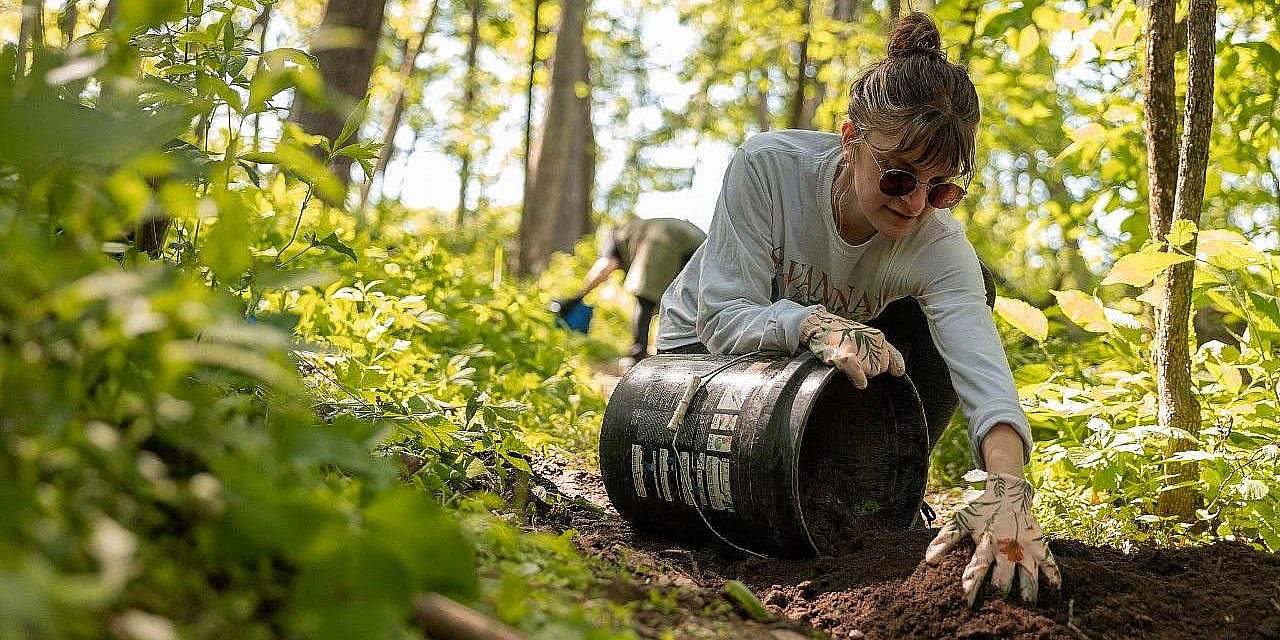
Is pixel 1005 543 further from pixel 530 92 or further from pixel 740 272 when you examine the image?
pixel 530 92

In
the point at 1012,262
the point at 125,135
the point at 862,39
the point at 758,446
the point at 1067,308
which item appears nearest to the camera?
the point at 125,135

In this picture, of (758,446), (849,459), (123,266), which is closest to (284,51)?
(123,266)

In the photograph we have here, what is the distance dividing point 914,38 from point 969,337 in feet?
2.73

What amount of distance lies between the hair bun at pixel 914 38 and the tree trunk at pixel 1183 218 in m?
0.69

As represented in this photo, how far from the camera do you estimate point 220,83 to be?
1822mm

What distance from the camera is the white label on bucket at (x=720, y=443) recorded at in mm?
2502

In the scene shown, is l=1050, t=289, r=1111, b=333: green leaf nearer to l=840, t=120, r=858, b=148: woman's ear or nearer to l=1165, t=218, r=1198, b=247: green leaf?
l=1165, t=218, r=1198, b=247: green leaf

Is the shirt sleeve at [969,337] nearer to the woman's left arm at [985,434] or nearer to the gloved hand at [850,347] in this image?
the woman's left arm at [985,434]

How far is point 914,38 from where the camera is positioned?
2.79 m

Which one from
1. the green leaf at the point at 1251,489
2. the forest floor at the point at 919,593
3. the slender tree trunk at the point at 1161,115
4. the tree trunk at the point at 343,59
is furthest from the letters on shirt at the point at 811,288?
the tree trunk at the point at 343,59

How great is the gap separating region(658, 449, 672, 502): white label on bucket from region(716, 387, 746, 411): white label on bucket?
8.1 inches

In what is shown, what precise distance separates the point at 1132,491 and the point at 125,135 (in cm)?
284

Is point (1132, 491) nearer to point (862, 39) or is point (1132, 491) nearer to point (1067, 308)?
point (1067, 308)

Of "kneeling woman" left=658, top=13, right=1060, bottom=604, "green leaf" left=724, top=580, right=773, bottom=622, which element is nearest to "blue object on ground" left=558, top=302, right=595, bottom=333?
"kneeling woman" left=658, top=13, right=1060, bottom=604
